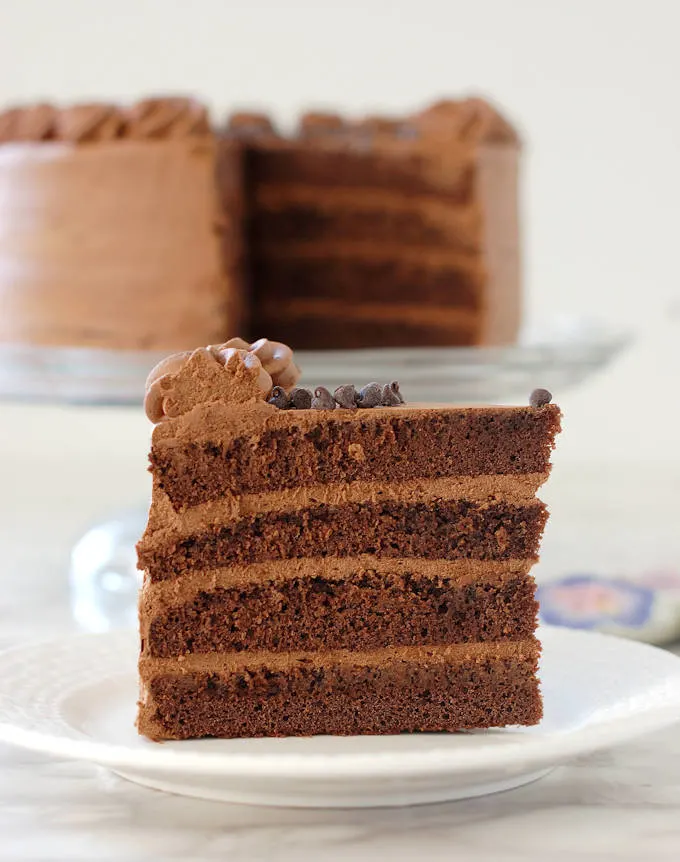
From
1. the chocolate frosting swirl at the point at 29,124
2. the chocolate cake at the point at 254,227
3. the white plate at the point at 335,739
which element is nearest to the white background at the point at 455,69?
the chocolate cake at the point at 254,227

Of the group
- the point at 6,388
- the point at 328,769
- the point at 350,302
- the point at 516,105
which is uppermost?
the point at 516,105

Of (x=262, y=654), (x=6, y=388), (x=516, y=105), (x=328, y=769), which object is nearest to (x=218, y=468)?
(x=262, y=654)

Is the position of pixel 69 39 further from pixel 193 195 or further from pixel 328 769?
pixel 328 769

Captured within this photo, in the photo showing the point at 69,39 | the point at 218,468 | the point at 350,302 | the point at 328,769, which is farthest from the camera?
the point at 69,39

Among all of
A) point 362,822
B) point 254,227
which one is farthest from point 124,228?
point 362,822

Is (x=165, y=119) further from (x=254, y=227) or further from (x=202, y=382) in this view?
(x=202, y=382)

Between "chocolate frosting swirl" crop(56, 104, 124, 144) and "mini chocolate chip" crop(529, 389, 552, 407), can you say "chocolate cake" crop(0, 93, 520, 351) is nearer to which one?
"chocolate frosting swirl" crop(56, 104, 124, 144)

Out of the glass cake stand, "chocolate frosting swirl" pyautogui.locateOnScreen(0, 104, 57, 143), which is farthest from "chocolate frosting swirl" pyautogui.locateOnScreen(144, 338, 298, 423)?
"chocolate frosting swirl" pyautogui.locateOnScreen(0, 104, 57, 143)
